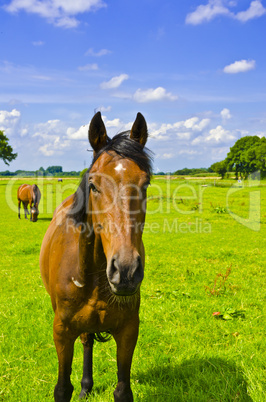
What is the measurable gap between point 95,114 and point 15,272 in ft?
24.2

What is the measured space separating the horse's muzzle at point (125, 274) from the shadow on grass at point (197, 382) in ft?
7.48

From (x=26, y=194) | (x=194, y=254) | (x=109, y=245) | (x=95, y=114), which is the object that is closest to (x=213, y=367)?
(x=109, y=245)

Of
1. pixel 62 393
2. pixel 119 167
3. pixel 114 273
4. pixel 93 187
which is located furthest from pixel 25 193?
pixel 114 273

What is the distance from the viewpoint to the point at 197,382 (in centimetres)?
363

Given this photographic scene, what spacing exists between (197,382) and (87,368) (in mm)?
1439

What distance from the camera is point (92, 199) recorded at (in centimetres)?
253

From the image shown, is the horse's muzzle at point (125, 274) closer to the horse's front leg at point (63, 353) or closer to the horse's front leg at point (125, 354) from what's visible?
the horse's front leg at point (125, 354)

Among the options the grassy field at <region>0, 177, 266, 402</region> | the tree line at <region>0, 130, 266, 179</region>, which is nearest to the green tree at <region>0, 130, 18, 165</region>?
the tree line at <region>0, 130, 266, 179</region>

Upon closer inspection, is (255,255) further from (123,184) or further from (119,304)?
(123,184)

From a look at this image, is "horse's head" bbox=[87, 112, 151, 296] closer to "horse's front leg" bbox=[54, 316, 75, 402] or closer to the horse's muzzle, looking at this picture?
the horse's muzzle

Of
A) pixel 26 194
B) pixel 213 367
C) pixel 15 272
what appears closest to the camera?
pixel 213 367

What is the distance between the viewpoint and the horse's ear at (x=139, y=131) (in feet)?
9.09

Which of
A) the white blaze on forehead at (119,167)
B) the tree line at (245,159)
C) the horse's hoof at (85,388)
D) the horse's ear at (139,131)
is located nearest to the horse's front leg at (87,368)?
the horse's hoof at (85,388)

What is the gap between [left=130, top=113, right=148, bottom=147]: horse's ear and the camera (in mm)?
2771
